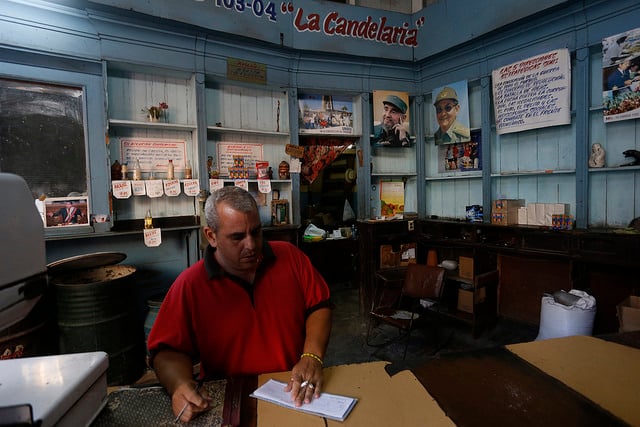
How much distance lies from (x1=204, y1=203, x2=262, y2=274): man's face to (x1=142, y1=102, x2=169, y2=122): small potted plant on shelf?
2.84 metres

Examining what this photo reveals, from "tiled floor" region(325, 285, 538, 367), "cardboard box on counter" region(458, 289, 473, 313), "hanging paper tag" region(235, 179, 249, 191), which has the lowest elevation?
"tiled floor" region(325, 285, 538, 367)

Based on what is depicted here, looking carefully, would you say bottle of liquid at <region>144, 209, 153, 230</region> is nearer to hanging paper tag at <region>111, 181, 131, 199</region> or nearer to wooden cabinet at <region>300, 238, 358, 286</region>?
hanging paper tag at <region>111, 181, 131, 199</region>

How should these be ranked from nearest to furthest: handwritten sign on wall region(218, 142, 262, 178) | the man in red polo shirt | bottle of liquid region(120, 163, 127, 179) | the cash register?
1. the cash register
2. the man in red polo shirt
3. bottle of liquid region(120, 163, 127, 179)
4. handwritten sign on wall region(218, 142, 262, 178)

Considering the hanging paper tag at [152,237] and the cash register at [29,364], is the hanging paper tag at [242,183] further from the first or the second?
the cash register at [29,364]

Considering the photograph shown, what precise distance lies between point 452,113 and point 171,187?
3782 millimetres

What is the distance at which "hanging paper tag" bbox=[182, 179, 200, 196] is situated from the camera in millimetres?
3892

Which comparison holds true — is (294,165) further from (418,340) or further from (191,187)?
(418,340)

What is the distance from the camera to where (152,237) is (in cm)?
361

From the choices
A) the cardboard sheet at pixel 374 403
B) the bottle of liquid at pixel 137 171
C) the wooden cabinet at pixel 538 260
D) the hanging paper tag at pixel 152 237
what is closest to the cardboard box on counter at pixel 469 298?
the wooden cabinet at pixel 538 260

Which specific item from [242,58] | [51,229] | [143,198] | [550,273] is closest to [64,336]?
[51,229]

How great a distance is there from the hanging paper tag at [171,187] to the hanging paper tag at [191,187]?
0.30ft

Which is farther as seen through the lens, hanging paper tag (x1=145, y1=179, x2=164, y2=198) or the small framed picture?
hanging paper tag (x1=145, y1=179, x2=164, y2=198)

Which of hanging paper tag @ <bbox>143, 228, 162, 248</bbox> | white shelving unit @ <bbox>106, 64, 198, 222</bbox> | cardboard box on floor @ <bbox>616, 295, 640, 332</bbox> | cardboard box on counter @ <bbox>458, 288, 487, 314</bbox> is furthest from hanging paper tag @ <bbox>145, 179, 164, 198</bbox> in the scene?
cardboard box on floor @ <bbox>616, 295, 640, 332</bbox>

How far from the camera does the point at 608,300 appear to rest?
3295 mm
